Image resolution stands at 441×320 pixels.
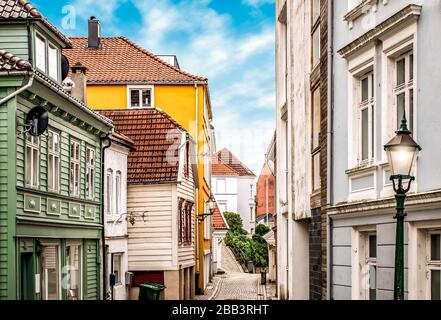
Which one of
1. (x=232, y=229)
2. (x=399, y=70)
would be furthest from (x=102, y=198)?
(x=232, y=229)

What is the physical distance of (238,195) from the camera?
5638cm

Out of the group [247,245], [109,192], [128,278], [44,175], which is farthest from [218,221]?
[44,175]

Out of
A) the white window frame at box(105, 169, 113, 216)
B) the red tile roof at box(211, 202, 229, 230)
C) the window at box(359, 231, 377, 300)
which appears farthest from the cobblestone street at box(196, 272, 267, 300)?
the window at box(359, 231, 377, 300)

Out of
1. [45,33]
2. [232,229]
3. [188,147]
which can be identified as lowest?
[232,229]

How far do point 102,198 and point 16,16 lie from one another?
582cm

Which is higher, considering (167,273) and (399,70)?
(399,70)

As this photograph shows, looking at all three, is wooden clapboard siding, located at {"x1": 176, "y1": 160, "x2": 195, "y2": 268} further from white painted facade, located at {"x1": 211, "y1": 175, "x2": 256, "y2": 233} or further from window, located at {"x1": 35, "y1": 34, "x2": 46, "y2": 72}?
white painted facade, located at {"x1": 211, "y1": 175, "x2": 256, "y2": 233}

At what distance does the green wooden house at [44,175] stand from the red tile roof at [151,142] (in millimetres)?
3906

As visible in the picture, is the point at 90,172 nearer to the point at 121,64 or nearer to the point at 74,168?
the point at 74,168

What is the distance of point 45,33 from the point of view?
53.3ft

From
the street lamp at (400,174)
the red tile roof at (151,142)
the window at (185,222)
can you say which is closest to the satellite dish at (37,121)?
the street lamp at (400,174)

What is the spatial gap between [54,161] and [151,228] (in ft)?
26.8

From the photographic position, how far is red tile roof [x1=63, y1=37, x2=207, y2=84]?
73.4ft
